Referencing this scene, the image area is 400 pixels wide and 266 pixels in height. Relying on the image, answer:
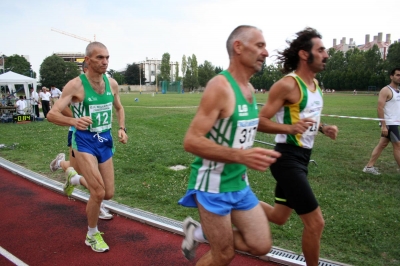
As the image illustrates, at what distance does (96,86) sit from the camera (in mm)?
4480

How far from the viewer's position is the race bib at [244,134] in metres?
2.68

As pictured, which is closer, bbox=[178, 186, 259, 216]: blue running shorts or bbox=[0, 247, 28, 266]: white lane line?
bbox=[178, 186, 259, 216]: blue running shorts

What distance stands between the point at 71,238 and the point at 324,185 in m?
4.59

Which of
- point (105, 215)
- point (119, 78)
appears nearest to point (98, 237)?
point (105, 215)

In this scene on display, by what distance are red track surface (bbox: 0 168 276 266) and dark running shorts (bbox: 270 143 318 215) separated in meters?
1.01

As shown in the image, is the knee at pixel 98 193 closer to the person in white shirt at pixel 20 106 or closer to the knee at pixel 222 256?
the knee at pixel 222 256

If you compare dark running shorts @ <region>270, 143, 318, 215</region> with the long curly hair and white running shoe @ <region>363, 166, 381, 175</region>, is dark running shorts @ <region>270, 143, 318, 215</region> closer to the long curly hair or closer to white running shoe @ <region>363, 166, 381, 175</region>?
the long curly hair

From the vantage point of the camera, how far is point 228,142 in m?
2.68

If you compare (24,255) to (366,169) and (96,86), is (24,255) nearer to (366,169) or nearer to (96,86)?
(96,86)

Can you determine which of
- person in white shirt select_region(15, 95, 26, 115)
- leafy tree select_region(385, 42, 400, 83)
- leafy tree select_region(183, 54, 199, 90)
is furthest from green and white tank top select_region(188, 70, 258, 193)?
leafy tree select_region(183, 54, 199, 90)

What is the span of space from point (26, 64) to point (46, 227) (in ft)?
369

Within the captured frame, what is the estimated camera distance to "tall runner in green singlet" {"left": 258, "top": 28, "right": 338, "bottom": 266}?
3.18 meters

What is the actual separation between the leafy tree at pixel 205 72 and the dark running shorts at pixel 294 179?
10825cm

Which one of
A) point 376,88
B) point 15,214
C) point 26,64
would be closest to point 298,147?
point 15,214
